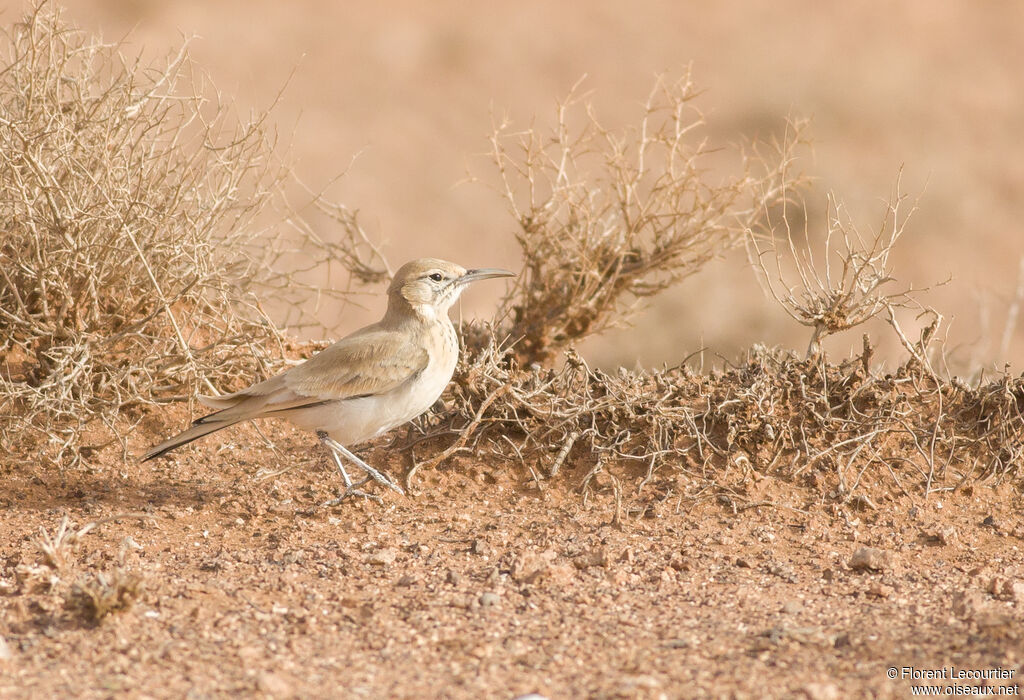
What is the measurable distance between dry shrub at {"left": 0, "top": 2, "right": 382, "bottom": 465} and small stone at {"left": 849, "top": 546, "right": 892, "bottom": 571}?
290cm

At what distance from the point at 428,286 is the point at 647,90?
→ 13.3 m

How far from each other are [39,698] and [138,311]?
2.86m

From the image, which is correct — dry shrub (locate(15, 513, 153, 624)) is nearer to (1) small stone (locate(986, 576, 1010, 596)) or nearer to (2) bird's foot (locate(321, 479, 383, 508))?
(2) bird's foot (locate(321, 479, 383, 508))

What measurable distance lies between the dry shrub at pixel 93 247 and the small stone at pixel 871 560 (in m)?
2.90

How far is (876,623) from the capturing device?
3803mm

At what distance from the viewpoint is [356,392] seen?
508 cm

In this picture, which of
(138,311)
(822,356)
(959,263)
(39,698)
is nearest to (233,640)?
(39,698)

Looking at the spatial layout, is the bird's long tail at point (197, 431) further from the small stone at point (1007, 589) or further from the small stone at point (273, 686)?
the small stone at point (1007, 589)

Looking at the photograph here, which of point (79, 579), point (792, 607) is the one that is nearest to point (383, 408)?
point (79, 579)

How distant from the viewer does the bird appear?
5.02 metres

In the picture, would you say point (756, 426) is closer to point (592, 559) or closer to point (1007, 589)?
point (592, 559)

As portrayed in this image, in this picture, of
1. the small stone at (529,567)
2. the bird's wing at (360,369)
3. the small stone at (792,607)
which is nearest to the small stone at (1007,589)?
the small stone at (792,607)

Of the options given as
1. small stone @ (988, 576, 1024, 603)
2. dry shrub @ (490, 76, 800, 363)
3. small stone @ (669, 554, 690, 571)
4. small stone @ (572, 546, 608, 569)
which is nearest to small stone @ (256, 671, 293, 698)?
small stone @ (572, 546, 608, 569)

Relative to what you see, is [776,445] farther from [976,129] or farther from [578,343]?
[976,129]
